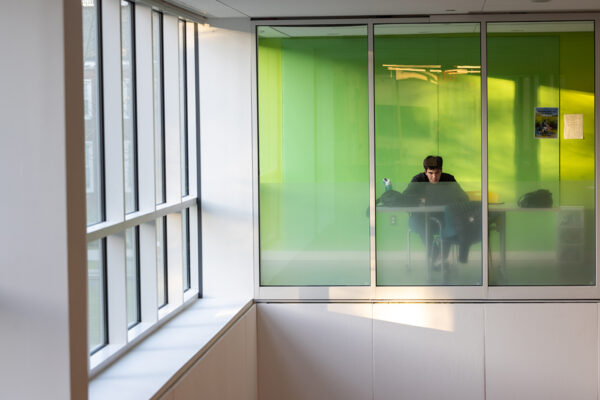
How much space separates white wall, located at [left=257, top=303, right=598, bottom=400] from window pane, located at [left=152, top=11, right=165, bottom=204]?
136 cm

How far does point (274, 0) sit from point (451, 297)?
8.38ft

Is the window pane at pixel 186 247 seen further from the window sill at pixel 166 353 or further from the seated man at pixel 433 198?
the seated man at pixel 433 198

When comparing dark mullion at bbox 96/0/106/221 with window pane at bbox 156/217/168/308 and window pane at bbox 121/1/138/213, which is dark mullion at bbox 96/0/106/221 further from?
window pane at bbox 156/217/168/308

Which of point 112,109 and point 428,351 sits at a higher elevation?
point 112,109

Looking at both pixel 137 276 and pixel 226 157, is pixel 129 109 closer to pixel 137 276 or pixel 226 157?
pixel 137 276

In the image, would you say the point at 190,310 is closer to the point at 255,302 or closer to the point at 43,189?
the point at 255,302

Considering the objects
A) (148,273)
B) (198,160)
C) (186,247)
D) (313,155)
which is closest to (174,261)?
(148,273)

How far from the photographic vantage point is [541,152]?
229 inches

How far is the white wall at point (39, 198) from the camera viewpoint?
8.90 feet

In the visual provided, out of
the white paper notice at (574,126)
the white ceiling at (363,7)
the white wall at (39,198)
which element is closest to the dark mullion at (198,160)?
the white ceiling at (363,7)

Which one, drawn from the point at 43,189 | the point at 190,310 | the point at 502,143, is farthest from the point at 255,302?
the point at 43,189

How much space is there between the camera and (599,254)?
5828 millimetres

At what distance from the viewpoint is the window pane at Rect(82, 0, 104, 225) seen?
4004 millimetres

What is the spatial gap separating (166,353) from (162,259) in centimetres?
105
